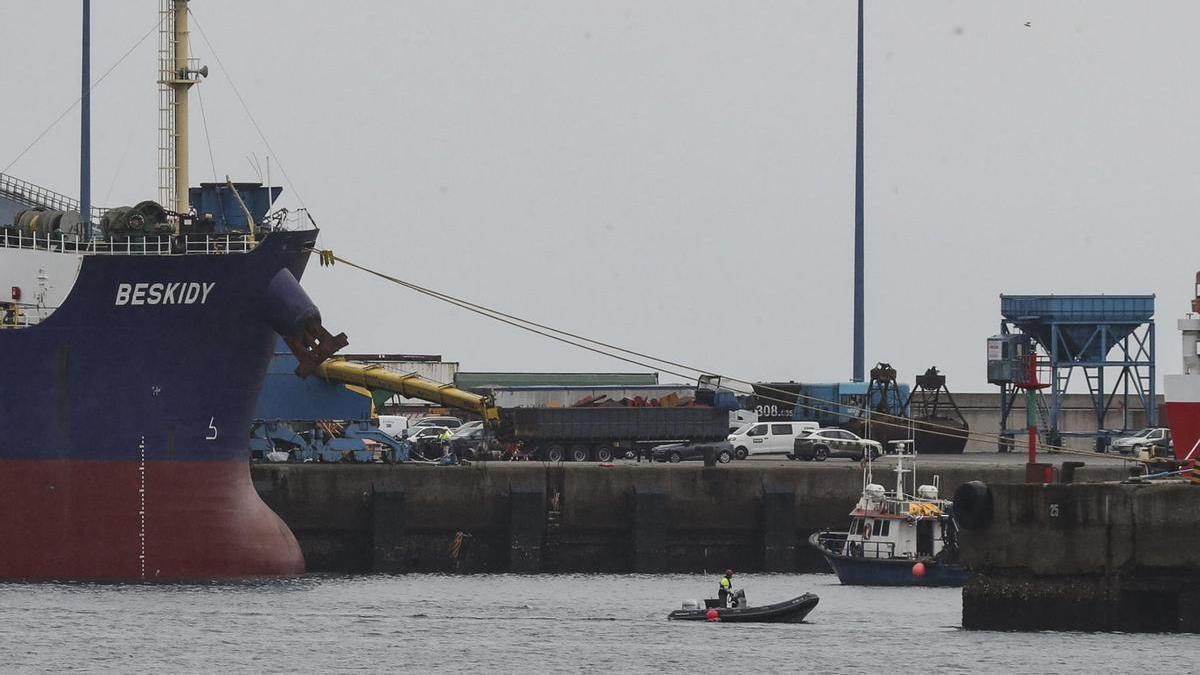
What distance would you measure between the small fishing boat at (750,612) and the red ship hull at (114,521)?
12.6m

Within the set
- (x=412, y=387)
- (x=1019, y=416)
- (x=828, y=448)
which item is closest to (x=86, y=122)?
(x=412, y=387)

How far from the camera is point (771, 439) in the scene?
267 ft

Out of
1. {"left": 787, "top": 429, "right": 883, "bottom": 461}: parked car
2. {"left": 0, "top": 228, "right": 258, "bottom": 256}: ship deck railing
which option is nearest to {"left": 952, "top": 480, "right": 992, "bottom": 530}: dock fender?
{"left": 0, "top": 228, "right": 258, "bottom": 256}: ship deck railing

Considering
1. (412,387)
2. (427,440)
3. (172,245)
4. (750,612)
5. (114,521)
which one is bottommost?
(750,612)

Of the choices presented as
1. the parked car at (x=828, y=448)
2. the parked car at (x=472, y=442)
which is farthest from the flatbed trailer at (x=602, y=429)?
the parked car at (x=828, y=448)

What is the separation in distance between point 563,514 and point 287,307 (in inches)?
500

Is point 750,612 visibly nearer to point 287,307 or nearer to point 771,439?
point 287,307

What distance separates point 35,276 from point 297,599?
1170 cm

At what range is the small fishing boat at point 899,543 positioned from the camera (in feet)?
205

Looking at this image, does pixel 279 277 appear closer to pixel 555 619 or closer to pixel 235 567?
pixel 235 567

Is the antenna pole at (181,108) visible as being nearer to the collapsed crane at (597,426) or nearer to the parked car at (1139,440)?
the collapsed crane at (597,426)

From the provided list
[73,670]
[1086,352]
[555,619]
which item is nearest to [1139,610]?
[555,619]

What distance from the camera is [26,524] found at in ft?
191

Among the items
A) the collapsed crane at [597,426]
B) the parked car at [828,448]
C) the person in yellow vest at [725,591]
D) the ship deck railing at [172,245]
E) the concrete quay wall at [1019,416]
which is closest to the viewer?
the person in yellow vest at [725,591]
